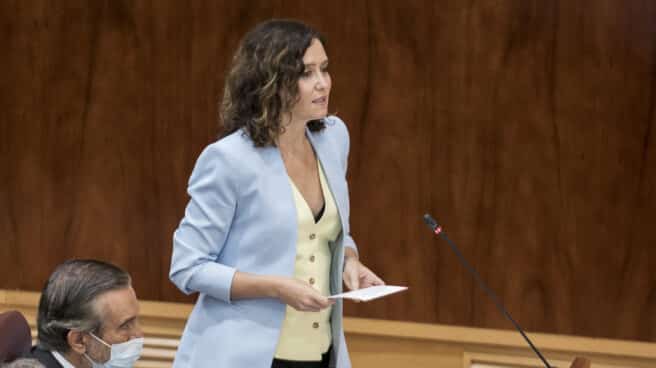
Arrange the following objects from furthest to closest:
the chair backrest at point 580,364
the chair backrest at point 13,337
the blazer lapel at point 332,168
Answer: the blazer lapel at point 332,168 → the chair backrest at point 580,364 → the chair backrest at point 13,337

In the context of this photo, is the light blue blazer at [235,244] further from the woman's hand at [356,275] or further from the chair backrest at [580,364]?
the chair backrest at [580,364]

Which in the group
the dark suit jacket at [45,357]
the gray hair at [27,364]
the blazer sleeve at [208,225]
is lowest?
the dark suit jacket at [45,357]

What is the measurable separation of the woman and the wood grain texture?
4.17 feet

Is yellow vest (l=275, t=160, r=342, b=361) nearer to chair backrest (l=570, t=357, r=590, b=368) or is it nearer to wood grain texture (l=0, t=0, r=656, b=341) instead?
chair backrest (l=570, t=357, r=590, b=368)

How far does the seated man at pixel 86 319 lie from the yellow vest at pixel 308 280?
39cm

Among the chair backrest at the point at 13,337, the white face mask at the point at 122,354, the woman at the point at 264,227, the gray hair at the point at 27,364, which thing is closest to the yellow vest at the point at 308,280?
the woman at the point at 264,227

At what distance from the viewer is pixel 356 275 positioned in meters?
2.82

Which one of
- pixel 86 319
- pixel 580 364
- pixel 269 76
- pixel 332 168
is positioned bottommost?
pixel 580 364

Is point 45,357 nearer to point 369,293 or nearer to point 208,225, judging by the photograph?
point 208,225

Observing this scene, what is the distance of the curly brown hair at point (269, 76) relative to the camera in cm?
271

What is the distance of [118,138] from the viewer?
426 cm

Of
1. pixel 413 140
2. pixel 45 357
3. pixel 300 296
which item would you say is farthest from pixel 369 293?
pixel 413 140

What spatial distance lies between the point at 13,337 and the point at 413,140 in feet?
5.94

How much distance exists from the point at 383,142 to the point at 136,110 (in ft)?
2.83
